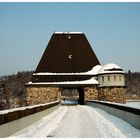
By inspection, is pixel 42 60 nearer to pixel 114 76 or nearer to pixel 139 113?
pixel 114 76

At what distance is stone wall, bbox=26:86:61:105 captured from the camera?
209ft

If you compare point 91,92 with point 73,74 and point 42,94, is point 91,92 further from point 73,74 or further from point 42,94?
point 42,94

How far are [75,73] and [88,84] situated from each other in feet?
11.9

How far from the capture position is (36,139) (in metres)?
13.6

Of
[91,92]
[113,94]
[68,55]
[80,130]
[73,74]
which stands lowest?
[80,130]

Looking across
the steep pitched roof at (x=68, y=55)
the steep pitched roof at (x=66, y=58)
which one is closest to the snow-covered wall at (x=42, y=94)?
the steep pitched roof at (x=66, y=58)

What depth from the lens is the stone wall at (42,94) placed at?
63.6 metres

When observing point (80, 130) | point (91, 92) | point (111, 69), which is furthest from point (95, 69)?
point (80, 130)

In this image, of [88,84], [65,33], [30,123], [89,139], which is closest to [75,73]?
[88,84]

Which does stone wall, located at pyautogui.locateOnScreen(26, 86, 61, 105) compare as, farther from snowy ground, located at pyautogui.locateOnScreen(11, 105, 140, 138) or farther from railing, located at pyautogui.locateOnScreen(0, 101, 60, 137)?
railing, located at pyautogui.locateOnScreen(0, 101, 60, 137)

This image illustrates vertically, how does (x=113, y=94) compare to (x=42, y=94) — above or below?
below

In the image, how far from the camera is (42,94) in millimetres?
63750

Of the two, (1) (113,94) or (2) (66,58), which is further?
(2) (66,58)

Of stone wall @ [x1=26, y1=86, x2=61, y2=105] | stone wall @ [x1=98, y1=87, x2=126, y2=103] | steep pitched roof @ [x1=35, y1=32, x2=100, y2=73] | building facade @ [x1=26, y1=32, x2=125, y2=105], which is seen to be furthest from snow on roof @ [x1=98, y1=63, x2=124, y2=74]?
stone wall @ [x1=26, y1=86, x2=61, y2=105]
